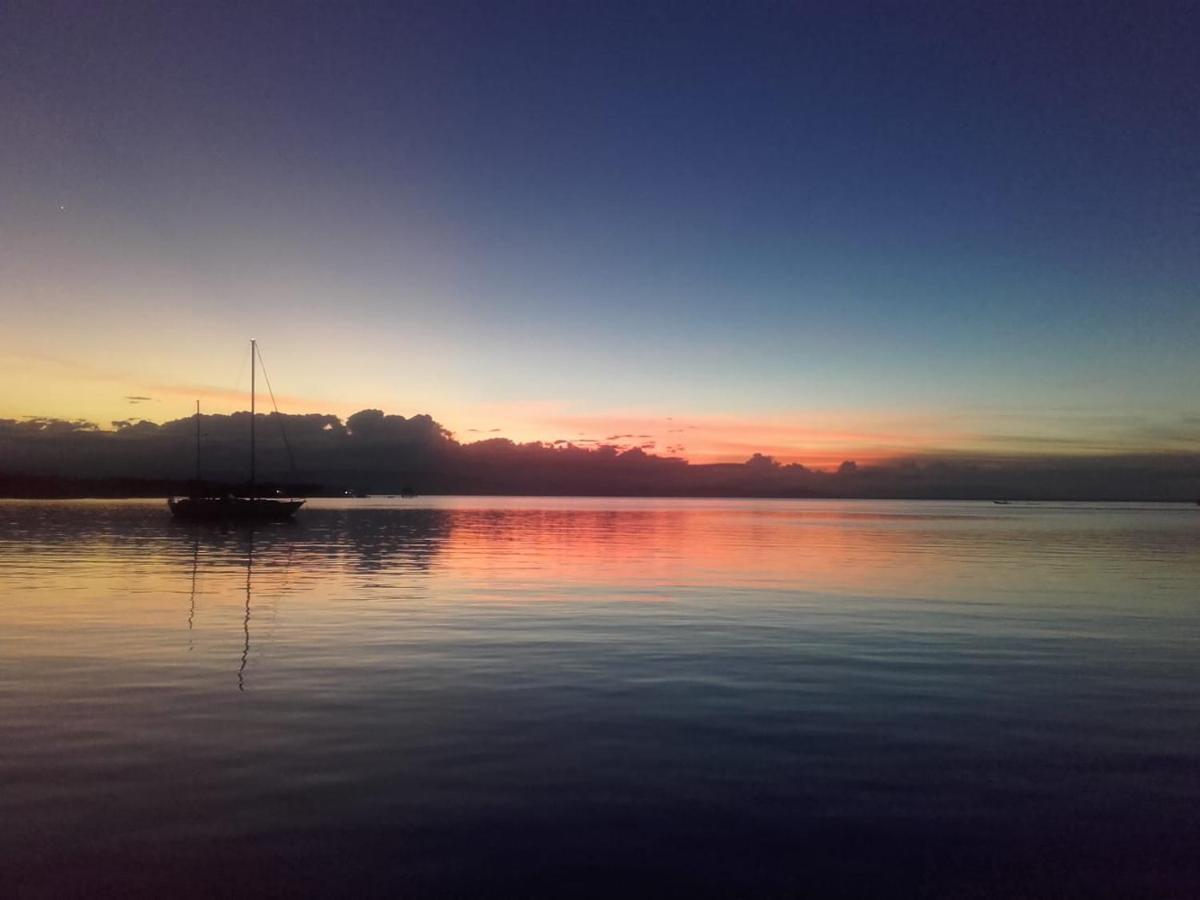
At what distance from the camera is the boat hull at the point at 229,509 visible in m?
118

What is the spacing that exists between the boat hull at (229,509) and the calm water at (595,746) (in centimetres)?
8658

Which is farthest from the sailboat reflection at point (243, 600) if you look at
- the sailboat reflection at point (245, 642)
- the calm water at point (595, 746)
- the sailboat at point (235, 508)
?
the sailboat at point (235, 508)

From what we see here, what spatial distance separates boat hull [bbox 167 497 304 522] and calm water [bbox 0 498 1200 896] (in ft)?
284

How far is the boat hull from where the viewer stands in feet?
388

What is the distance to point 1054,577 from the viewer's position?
49062 mm

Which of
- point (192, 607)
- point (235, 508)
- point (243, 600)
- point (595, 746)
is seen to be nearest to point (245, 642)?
point (192, 607)

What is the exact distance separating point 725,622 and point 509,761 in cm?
1842

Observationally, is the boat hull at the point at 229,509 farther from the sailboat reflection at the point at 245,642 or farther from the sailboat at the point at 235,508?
the sailboat reflection at the point at 245,642

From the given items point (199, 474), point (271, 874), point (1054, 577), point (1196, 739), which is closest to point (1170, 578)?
point (1054, 577)

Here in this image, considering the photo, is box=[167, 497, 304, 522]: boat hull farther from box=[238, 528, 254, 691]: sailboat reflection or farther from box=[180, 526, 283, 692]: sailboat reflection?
box=[238, 528, 254, 691]: sailboat reflection

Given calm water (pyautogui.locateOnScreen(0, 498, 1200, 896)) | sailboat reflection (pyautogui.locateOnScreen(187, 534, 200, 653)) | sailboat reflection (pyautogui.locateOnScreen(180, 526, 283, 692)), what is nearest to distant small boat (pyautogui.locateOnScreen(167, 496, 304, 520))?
sailboat reflection (pyautogui.locateOnScreen(180, 526, 283, 692))

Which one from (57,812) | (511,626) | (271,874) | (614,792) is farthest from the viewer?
(511,626)

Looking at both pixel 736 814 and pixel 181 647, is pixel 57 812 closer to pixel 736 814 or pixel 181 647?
pixel 736 814

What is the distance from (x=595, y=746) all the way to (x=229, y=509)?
115915mm
